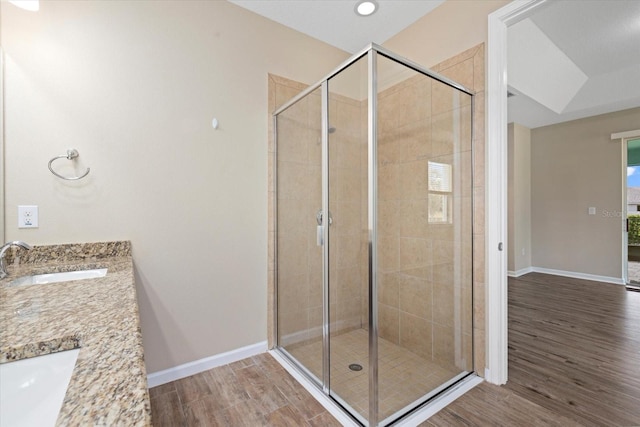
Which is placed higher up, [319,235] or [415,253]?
[319,235]

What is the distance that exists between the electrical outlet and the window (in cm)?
240

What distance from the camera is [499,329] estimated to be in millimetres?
1846

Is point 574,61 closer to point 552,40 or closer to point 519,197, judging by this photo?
point 552,40

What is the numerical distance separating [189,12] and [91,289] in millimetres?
1942

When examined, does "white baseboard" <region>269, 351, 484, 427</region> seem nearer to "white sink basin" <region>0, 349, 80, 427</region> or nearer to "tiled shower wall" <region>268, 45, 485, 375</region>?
"tiled shower wall" <region>268, 45, 485, 375</region>

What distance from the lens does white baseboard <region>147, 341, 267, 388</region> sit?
1.92 meters

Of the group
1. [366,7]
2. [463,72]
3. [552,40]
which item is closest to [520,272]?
[552,40]

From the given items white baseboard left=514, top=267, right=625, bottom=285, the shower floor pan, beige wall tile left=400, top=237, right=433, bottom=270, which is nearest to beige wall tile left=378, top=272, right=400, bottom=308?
beige wall tile left=400, top=237, right=433, bottom=270

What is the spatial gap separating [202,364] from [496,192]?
2.35 m

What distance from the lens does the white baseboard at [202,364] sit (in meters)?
1.92

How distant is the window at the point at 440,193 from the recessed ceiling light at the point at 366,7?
1.31 m

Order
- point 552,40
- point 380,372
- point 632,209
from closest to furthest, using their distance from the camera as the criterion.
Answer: point 380,372, point 552,40, point 632,209

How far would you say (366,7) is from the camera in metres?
2.22

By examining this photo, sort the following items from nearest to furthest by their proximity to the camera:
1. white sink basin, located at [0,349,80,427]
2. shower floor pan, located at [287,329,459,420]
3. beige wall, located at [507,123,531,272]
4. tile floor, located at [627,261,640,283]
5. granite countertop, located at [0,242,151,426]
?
granite countertop, located at [0,242,151,426] < white sink basin, located at [0,349,80,427] < shower floor pan, located at [287,329,459,420] < tile floor, located at [627,261,640,283] < beige wall, located at [507,123,531,272]
